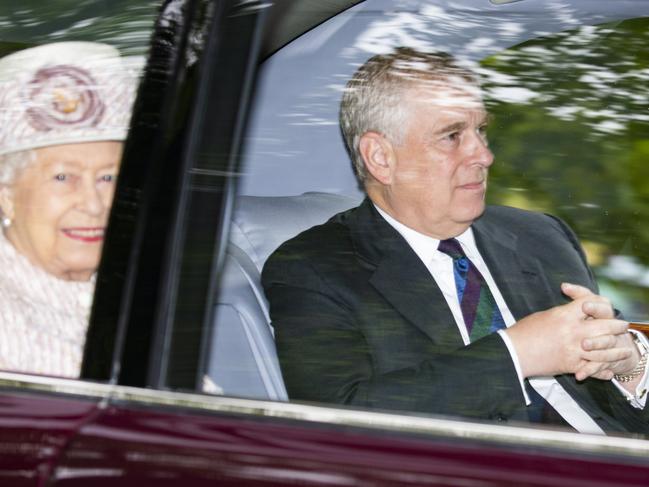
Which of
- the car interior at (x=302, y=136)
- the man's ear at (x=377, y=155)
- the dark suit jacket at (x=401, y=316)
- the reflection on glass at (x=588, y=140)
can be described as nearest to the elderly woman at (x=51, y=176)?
the car interior at (x=302, y=136)

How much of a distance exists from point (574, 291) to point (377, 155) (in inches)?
17.7

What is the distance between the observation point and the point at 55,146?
1.91 metres

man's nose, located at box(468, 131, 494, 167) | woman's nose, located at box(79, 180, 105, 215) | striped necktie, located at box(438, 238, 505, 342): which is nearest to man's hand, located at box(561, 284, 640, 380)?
striped necktie, located at box(438, 238, 505, 342)

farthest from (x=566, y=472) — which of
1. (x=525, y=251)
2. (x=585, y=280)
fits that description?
(x=525, y=251)

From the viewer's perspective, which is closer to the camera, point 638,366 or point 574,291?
point 574,291

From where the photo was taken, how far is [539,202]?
1.99 meters

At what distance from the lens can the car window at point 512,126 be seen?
1936 millimetres

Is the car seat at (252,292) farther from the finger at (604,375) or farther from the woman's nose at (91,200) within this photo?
the finger at (604,375)

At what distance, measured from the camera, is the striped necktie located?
6.75 feet

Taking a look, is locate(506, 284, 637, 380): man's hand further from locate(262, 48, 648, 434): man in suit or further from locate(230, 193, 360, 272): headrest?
locate(230, 193, 360, 272): headrest

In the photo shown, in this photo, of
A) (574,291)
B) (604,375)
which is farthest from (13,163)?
(604,375)

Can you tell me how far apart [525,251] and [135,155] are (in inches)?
33.0

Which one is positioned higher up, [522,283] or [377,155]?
[377,155]

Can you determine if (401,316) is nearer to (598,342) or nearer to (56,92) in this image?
(598,342)
